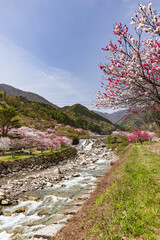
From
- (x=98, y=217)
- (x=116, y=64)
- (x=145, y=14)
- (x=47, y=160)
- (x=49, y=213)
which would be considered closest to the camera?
(x=145, y=14)

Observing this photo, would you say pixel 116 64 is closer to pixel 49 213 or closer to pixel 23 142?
pixel 49 213

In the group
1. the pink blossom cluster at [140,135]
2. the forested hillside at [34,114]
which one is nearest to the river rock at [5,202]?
the pink blossom cluster at [140,135]

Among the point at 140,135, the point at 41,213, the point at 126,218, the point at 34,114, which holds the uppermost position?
the point at 34,114

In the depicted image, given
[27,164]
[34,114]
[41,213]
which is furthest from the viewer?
[34,114]

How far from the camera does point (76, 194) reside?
894 cm

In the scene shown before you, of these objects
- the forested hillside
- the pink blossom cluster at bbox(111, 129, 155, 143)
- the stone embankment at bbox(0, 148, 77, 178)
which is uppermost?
the forested hillside

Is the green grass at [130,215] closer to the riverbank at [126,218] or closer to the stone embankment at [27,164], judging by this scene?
the riverbank at [126,218]

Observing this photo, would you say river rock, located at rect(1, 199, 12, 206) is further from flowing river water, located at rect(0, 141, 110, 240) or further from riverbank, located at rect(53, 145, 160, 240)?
riverbank, located at rect(53, 145, 160, 240)

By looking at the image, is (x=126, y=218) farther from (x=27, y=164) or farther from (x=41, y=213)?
(x=27, y=164)

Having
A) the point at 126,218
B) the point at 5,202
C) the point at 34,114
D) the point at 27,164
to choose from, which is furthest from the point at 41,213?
the point at 34,114

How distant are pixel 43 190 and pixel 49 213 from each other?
12.0ft

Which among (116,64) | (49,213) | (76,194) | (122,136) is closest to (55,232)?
(49,213)

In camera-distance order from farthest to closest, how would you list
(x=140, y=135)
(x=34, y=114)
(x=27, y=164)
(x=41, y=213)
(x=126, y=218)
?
1. (x=34, y=114)
2. (x=140, y=135)
3. (x=27, y=164)
4. (x=41, y=213)
5. (x=126, y=218)

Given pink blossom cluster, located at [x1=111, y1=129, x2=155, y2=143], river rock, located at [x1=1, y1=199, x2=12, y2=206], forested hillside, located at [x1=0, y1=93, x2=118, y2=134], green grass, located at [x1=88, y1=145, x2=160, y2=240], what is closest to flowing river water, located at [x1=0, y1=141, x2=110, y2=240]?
river rock, located at [x1=1, y1=199, x2=12, y2=206]
